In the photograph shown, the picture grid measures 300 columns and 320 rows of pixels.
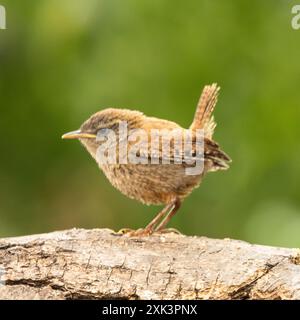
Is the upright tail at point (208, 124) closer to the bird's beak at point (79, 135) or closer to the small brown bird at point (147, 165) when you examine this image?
the small brown bird at point (147, 165)

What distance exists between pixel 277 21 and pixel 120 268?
9.44 ft

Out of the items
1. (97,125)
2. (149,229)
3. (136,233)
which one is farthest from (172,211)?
(97,125)

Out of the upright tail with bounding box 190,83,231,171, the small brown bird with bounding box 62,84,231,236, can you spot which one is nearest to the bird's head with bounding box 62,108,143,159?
the small brown bird with bounding box 62,84,231,236

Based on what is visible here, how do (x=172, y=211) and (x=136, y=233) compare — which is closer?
(x=136, y=233)

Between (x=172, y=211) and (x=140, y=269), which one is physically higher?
(x=172, y=211)

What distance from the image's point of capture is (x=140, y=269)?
4402 millimetres

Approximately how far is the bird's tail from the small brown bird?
30cm

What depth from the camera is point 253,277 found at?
432 cm

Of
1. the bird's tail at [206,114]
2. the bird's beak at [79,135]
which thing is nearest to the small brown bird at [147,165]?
the bird's beak at [79,135]

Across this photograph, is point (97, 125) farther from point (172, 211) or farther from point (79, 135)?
point (172, 211)

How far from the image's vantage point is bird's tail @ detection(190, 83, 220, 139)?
17.5ft

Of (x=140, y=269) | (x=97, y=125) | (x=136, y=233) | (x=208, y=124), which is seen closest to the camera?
(x=140, y=269)

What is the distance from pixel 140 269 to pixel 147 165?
703 mm

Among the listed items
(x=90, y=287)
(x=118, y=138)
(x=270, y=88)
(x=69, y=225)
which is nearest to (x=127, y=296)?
(x=90, y=287)
